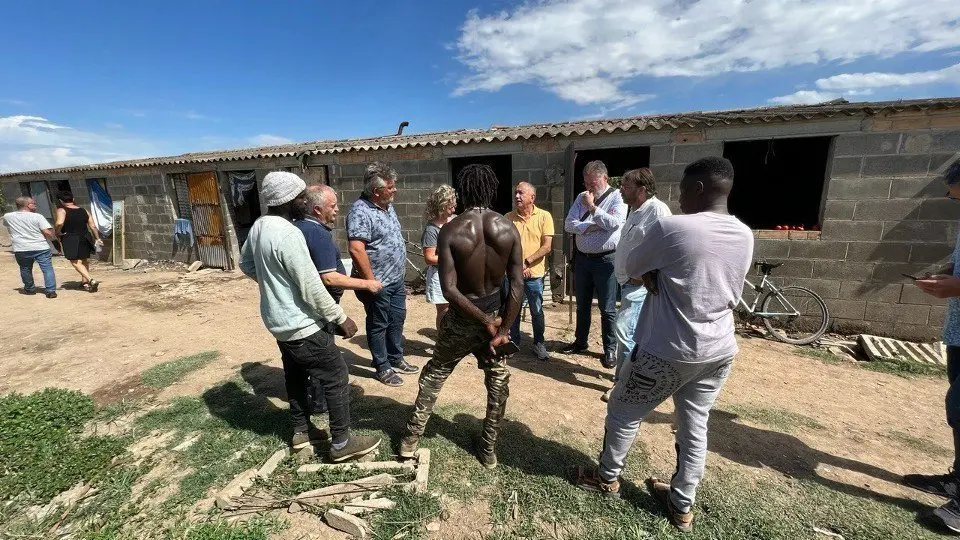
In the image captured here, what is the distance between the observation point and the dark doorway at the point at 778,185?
758 cm

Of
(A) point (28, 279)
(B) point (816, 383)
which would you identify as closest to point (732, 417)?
(B) point (816, 383)

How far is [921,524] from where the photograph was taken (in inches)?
83.5

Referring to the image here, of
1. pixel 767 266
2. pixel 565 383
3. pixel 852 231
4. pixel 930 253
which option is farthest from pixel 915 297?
pixel 565 383

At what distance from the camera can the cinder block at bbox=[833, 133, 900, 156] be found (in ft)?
15.1

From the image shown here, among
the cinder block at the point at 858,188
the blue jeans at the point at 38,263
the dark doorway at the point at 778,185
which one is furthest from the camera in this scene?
the dark doorway at the point at 778,185

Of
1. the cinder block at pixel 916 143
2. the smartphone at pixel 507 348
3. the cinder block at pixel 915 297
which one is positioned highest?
the cinder block at pixel 916 143

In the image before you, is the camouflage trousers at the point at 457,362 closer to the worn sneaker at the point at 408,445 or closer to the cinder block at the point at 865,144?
the worn sneaker at the point at 408,445

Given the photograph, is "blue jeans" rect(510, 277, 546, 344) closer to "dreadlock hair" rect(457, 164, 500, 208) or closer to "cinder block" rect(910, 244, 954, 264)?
"dreadlock hair" rect(457, 164, 500, 208)

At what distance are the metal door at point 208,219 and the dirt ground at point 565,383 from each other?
340cm

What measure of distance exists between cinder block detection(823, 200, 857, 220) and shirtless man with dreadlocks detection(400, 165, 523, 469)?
4868 millimetres

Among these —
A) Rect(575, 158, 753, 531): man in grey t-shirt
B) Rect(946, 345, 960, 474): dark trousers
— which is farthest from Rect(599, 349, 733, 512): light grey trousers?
Rect(946, 345, 960, 474): dark trousers

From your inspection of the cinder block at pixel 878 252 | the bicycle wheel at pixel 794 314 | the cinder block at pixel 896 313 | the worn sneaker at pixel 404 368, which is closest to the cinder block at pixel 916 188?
the cinder block at pixel 878 252

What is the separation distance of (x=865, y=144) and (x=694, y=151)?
1770 mm

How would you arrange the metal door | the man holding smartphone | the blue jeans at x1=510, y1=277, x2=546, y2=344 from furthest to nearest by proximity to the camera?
the metal door
the blue jeans at x1=510, y1=277, x2=546, y2=344
the man holding smartphone
